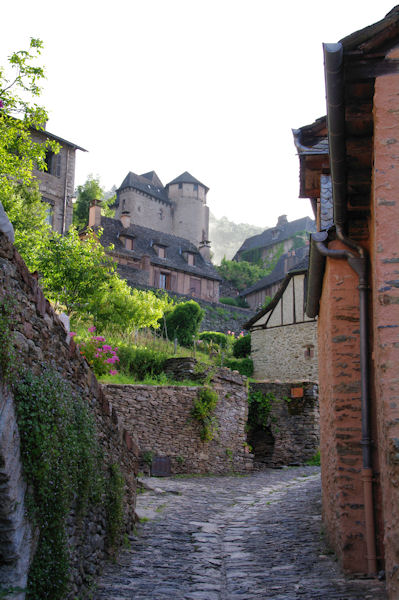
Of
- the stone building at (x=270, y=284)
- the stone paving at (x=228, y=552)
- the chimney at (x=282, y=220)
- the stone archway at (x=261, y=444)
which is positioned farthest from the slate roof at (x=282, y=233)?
the stone paving at (x=228, y=552)

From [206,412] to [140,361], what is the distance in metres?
2.29

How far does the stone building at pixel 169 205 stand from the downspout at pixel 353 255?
49.8 m

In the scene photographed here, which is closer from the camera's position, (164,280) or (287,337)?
(287,337)

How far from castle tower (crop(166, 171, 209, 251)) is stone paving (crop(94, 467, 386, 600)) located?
4769cm

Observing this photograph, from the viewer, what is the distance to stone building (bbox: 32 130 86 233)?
96.4ft

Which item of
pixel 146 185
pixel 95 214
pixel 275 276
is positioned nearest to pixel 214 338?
pixel 95 214

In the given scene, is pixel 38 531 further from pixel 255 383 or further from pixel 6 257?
pixel 255 383

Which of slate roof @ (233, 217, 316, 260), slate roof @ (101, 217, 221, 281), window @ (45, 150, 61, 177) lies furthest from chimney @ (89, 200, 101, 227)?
slate roof @ (233, 217, 316, 260)

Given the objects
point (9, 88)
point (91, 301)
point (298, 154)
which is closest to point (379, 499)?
point (298, 154)

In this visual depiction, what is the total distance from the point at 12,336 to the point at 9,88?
35.1ft

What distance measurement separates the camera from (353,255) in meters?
5.60

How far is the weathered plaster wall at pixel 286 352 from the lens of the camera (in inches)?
832

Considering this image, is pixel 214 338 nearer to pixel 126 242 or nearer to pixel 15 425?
pixel 126 242

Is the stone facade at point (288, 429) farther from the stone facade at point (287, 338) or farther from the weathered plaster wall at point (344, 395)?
the weathered plaster wall at point (344, 395)
